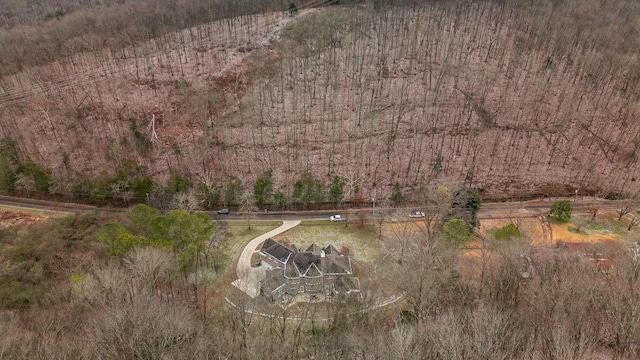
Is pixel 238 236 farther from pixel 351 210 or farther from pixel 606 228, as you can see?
pixel 606 228

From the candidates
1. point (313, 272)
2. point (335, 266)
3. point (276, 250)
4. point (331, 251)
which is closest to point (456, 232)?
point (335, 266)

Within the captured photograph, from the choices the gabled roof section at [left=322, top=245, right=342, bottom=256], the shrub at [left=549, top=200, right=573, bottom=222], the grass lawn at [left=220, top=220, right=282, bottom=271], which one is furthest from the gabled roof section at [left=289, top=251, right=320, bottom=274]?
the shrub at [left=549, top=200, right=573, bottom=222]

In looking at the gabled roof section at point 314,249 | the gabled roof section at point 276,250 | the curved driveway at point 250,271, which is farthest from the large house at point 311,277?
the curved driveway at point 250,271

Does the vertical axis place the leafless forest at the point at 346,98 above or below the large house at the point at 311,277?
above

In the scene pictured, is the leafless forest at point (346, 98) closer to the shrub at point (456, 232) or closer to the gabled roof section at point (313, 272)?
the shrub at point (456, 232)

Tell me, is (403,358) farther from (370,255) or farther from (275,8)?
(275,8)
